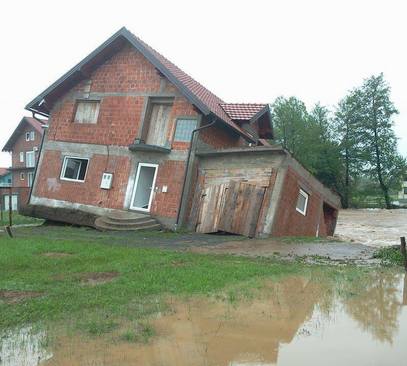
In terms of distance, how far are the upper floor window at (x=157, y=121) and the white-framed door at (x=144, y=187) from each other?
3.56 feet

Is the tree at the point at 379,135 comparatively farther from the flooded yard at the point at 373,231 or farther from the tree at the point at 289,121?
the flooded yard at the point at 373,231

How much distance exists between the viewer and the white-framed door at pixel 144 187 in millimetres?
17688

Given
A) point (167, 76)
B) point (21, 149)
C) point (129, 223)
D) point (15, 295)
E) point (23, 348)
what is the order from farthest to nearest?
point (21, 149), point (167, 76), point (129, 223), point (15, 295), point (23, 348)

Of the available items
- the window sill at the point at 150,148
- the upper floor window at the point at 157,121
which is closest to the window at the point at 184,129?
the window sill at the point at 150,148

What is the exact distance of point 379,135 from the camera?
50094 mm

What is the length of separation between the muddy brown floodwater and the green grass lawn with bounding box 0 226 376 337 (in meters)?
0.42

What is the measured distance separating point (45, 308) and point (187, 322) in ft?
6.36

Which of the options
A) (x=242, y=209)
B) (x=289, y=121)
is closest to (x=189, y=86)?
→ (x=242, y=209)

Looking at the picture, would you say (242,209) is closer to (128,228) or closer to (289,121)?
(128,228)

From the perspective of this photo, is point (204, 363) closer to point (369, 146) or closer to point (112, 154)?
point (112, 154)

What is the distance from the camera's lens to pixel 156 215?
1712 centimetres

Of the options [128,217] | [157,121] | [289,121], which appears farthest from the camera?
[289,121]

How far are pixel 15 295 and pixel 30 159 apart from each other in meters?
45.0

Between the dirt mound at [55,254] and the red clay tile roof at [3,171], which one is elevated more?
the red clay tile roof at [3,171]
